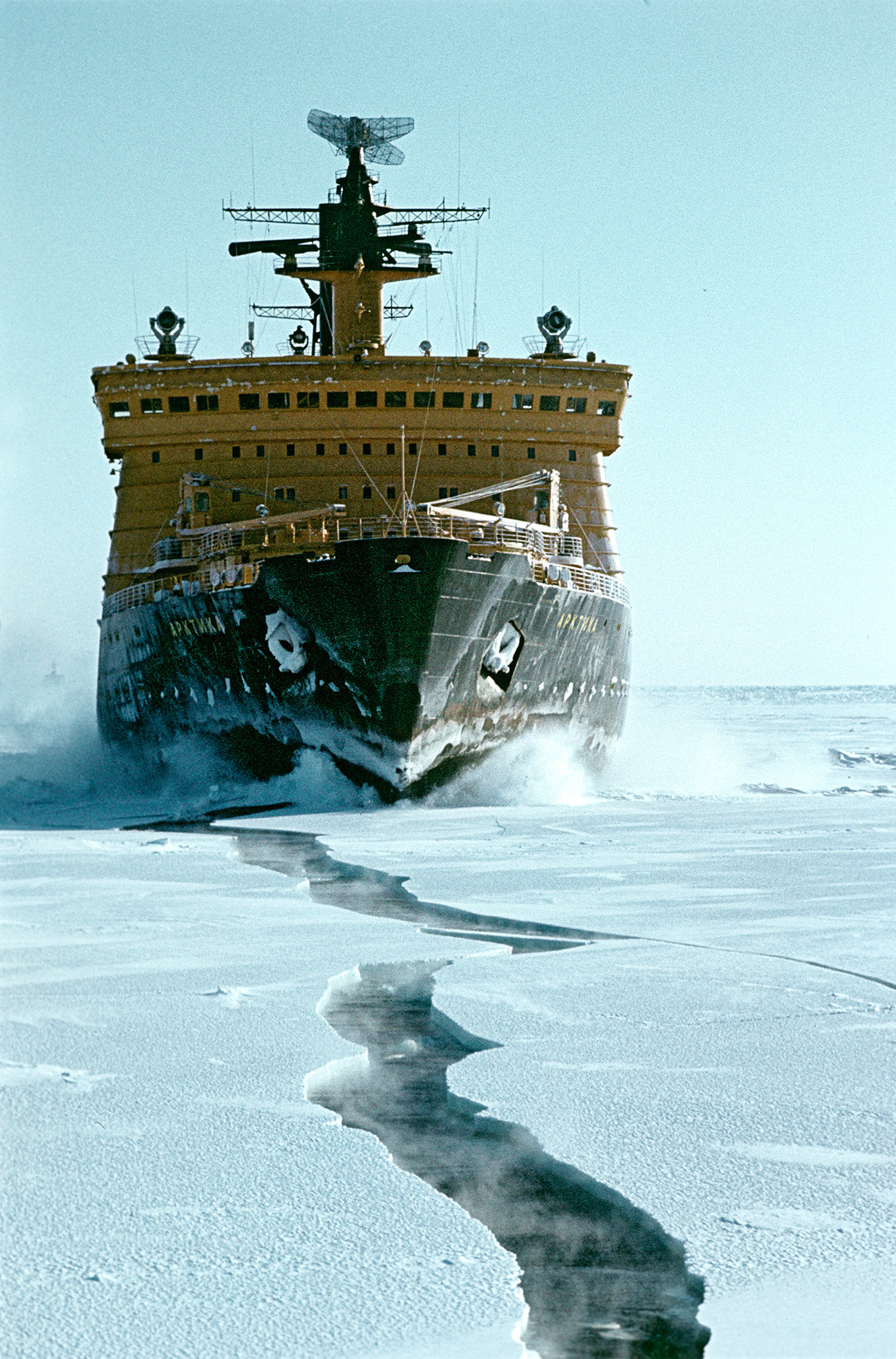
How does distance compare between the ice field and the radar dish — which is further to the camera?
the radar dish

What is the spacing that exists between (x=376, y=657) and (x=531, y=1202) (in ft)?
41.1

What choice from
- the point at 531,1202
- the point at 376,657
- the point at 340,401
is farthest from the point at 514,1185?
the point at 340,401

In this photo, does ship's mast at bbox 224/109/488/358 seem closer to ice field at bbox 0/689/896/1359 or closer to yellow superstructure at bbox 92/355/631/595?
yellow superstructure at bbox 92/355/631/595

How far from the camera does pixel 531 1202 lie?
3748 millimetres

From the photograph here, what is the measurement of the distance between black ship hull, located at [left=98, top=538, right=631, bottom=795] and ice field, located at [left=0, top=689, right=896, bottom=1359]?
6.00m

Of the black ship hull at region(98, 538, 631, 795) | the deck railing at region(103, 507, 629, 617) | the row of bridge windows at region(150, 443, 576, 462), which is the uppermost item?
the row of bridge windows at region(150, 443, 576, 462)

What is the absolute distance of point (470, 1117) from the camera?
14.6 ft

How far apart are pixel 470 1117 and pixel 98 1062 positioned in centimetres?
147

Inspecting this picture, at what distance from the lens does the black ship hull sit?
632 inches

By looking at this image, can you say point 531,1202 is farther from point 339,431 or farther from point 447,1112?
point 339,431

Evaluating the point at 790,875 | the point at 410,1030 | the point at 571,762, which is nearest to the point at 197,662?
the point at 571,762

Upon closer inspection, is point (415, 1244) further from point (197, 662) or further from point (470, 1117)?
point (197, 662)

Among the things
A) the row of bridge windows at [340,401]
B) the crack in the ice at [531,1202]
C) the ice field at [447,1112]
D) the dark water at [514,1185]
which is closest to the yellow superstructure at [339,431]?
the row of bridge windows at [340,401]

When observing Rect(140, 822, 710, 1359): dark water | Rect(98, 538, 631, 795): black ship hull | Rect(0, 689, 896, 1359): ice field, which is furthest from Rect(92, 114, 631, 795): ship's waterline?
Rect(140, 822, 710, 1359): dark water
